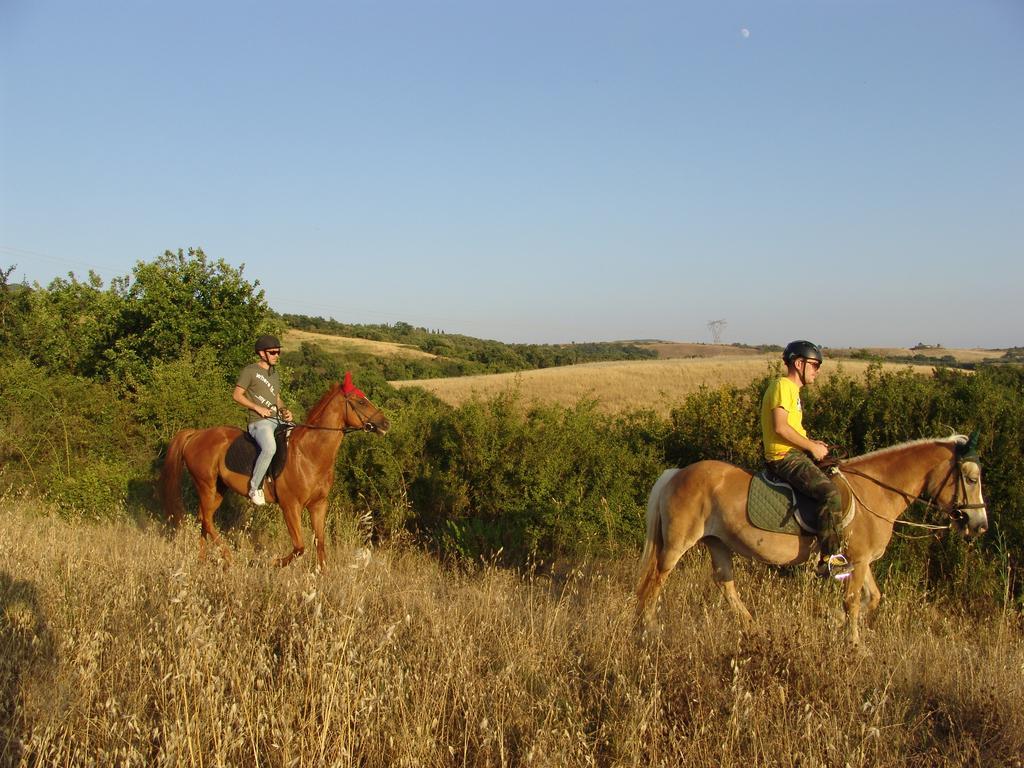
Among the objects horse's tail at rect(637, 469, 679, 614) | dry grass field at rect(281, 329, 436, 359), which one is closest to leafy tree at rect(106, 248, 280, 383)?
horse's tail at rect(637, 469, 679, 614)

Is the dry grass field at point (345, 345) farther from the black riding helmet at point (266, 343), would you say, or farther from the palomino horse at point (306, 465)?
the black riding helmet at point (266, 343)

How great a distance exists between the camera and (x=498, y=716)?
3.56 metres

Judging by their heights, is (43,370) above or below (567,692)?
above

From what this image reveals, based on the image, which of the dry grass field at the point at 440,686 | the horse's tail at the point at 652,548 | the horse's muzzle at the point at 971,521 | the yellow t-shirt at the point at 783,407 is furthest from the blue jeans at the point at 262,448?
the horse's muzzle at the point at 971,521

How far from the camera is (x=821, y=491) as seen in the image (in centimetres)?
584

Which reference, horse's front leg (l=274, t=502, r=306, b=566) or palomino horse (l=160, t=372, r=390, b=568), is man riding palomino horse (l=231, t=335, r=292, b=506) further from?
horse's front leg (l=274, t=502, r=306, b=566)

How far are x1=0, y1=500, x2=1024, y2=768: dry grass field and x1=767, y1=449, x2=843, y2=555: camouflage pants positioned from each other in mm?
817

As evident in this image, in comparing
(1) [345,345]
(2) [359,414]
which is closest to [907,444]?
(2) [359,414]

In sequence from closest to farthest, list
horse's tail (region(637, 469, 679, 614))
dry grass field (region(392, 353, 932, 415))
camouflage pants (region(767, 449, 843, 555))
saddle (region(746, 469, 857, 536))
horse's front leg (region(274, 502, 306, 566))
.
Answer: camouflage pants (region(767, 449, 843, 555)) → saddle (region(746, 469, 857, 536)) → horse's tail (region(637, 469, 679, 614)) → horse's front leg (region(274, 502, 306, 566)) → dry grass field (region(392, 353, 932, 415))

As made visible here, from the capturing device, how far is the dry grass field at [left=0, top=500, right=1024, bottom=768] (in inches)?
127

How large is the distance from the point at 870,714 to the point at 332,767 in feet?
8.66

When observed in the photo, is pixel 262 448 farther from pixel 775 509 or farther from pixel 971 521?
pixel 971 521

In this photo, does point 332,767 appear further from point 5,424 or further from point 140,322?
point 140,322

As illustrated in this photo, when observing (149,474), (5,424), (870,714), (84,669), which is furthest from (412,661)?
(5,424)
